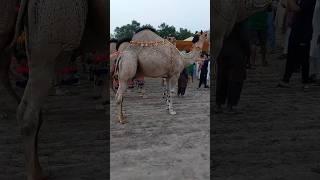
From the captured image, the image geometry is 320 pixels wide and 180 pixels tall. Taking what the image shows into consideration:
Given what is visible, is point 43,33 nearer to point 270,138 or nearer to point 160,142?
point 160,142

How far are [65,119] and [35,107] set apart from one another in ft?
8.88

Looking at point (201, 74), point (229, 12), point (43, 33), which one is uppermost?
point (229, 12)

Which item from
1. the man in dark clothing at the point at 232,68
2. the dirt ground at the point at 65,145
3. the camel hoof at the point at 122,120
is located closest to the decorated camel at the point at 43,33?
the dirt ground at the point at 65,145

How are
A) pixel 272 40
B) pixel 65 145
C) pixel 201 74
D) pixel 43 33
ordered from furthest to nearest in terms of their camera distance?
pixel 272 40 → pixel 201 74 → pixel 65 145 → pixel 43 33

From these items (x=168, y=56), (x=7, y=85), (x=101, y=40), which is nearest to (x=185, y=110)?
(x=168, y=56)

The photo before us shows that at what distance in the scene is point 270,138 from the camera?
3.95 m

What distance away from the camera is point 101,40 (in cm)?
265

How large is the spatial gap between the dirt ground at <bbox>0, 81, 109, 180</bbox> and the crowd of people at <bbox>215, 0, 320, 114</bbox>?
4.37 feet

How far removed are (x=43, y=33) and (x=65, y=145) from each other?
160 cm

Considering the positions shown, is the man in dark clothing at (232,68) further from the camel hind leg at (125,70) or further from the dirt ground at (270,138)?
the camel hind leg at (125,70)

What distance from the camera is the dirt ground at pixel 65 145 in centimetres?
300

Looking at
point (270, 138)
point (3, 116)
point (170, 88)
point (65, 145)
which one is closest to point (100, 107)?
point (170, 88)

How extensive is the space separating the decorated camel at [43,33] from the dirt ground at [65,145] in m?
0.45

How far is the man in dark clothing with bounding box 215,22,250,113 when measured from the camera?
182 inches
